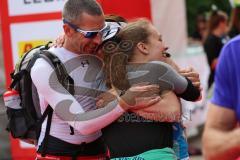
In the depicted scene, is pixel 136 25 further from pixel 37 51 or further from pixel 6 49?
pixel 6 49

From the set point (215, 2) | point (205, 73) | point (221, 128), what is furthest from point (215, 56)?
point (215, 2)

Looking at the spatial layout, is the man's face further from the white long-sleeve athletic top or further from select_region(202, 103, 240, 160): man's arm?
select_region(202, 103, 240, 160): man's arm

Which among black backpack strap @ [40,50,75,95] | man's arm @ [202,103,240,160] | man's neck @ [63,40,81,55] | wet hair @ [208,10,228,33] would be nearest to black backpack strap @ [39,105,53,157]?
black backpack strap @ [40,50,75,95]

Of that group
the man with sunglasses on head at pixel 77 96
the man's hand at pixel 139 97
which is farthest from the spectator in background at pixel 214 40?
the man's hand at pixel 139 97

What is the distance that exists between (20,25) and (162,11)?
2241 mm

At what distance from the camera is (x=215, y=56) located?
29.9ft

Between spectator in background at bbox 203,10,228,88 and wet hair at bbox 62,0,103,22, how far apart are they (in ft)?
19.4

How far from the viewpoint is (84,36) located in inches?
124

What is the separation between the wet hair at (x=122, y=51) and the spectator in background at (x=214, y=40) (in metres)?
5.87

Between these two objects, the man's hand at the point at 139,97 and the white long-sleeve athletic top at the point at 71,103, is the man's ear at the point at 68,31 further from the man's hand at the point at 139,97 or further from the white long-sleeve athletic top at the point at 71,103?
the man's hand at the point at 139,97

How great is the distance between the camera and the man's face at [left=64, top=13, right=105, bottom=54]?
3.15 meters

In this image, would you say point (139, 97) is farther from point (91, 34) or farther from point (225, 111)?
point (225, 111)

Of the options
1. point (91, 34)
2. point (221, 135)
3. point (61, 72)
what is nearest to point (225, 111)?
point (221, 135)

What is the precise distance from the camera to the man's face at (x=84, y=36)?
124 inches
